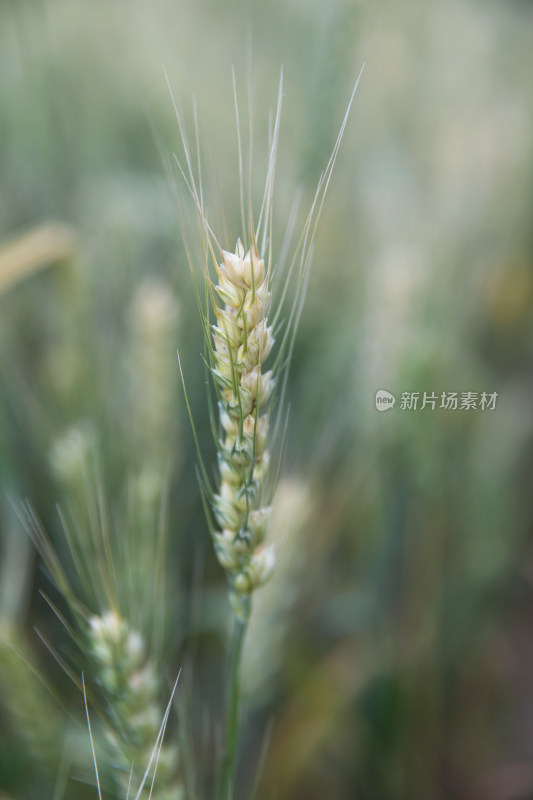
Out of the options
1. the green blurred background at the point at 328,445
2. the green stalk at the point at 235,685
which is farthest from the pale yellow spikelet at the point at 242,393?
the green blurred background at the point at 328,445

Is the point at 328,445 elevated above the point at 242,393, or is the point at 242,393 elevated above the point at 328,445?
the point at 242,393

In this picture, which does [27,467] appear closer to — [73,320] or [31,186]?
[73,320]

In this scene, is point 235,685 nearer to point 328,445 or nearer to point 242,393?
point 242,393

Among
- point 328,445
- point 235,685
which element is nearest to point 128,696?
point 235,685

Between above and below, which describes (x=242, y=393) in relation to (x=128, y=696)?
above

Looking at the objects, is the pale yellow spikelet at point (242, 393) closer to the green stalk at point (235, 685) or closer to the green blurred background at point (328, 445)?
the green stalk at point (235, 685)

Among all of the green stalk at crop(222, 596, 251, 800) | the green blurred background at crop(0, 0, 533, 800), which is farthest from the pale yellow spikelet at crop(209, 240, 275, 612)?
the green blurred background at crop(0, 0, 533, 800)

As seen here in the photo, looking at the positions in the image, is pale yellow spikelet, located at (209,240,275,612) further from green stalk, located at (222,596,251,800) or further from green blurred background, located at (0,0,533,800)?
green blurred background, located at (0,0,533,800)

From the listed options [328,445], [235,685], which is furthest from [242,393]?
[328,445]

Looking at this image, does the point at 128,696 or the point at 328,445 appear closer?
the point at 128,696
